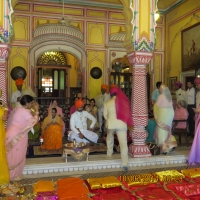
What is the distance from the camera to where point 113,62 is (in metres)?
11.2

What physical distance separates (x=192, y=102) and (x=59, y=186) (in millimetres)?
5943

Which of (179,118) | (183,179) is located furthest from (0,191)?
(179,118)

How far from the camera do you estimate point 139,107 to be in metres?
6.08

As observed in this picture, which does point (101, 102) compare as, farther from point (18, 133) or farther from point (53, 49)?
point (18, 133)

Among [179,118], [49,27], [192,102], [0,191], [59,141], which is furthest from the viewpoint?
[49,27]

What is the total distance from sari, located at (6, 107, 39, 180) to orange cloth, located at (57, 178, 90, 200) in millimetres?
1369

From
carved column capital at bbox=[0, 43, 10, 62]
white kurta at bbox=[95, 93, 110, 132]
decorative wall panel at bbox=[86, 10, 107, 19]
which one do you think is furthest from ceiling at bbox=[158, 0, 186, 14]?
carved column capital at bbox=[0, 43, 10, 62]

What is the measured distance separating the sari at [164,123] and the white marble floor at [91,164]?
231mm

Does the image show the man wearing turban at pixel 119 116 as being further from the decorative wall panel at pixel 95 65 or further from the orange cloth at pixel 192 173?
the decorative wall panel at pixel 95 65

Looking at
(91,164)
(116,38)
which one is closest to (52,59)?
(116,38)

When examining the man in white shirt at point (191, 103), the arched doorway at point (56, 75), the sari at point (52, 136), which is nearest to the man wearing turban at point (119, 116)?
the sari at point (52, 136)

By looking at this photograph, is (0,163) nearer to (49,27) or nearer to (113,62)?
(49,27)

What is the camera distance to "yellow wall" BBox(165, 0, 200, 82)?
930 cm

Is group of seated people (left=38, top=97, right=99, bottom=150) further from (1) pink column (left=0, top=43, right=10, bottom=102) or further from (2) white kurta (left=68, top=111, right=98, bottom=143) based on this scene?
(1) pink column (left=0, top=43, right=10, bottom=102)
